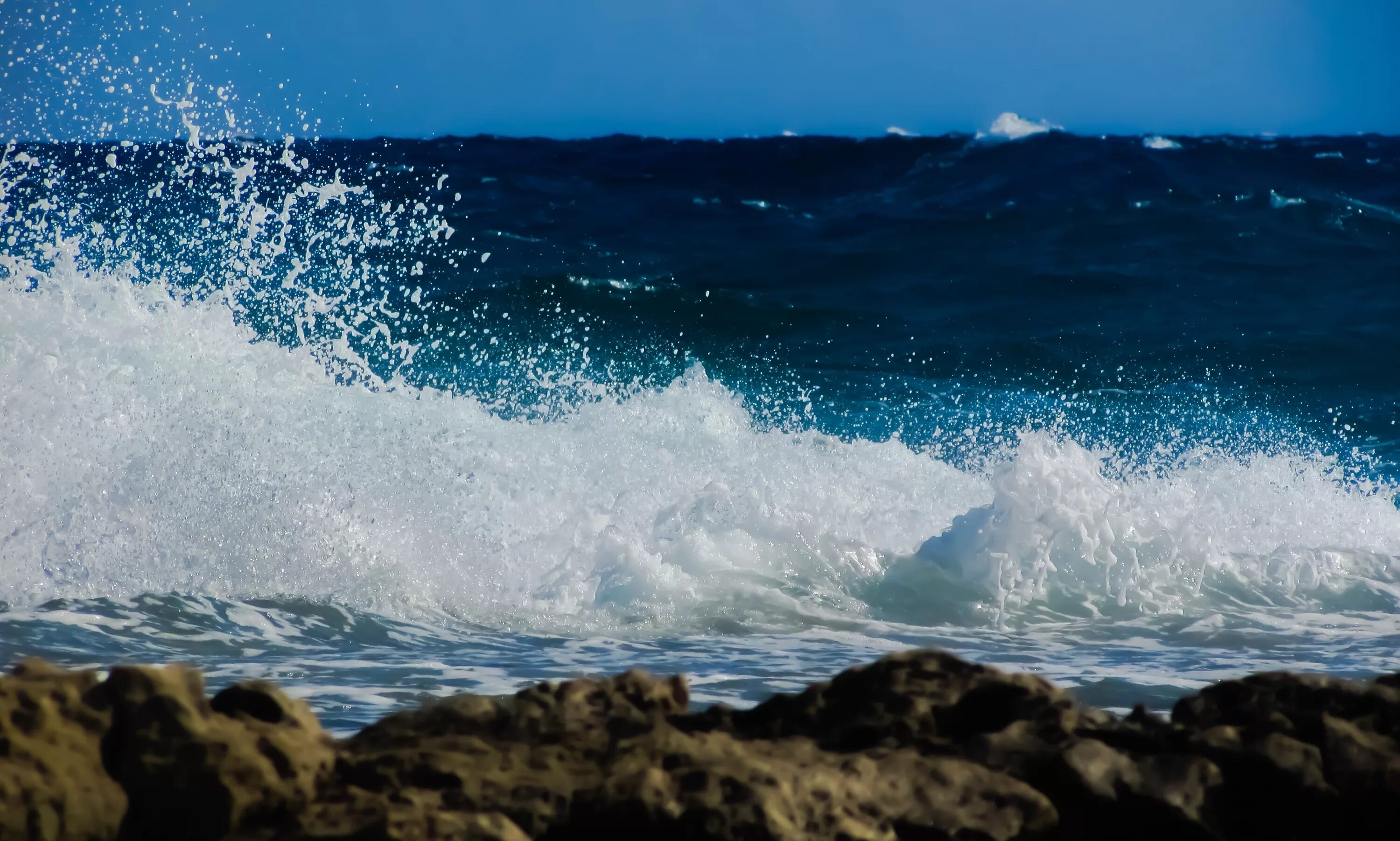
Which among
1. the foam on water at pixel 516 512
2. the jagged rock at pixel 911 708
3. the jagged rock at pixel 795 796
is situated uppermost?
the foam on water at pixel 516 512

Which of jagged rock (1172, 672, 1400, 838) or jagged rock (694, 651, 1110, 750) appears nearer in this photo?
jagged rock (1172, 672, 1400, 838)

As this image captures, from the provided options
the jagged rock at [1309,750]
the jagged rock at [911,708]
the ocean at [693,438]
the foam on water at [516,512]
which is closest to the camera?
the jagged rock at [1309,750]

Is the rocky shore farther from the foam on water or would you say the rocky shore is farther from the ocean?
the foam on water

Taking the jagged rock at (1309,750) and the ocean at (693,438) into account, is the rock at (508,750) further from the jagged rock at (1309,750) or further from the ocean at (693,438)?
the ocean at (693,438)

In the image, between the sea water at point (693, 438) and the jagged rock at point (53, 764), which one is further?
the sea water at point (693, 438)

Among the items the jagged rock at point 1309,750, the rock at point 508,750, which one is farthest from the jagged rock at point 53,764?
the jagged rock at point 1309,750

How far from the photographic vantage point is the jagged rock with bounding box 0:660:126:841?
181 cm

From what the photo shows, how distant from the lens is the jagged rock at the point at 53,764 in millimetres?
1810

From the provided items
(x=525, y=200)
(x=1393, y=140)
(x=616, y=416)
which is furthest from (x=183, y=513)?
(x=1393, y=140)

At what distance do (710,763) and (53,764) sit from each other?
96 centimetres

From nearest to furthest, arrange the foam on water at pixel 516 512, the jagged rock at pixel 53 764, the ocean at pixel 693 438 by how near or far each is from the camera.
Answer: the jagged rock at pixel 53 764
the ocean at pixel 693 438
the foam on water at pixel 516 512

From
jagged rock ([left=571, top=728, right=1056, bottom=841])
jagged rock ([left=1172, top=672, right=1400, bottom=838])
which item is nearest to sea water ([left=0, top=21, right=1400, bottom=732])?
jagged rock ([left=571, top=728, right=1056, bottom=841])

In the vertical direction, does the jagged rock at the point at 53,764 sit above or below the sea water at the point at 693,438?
below

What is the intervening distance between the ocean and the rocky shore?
1.51 meters
